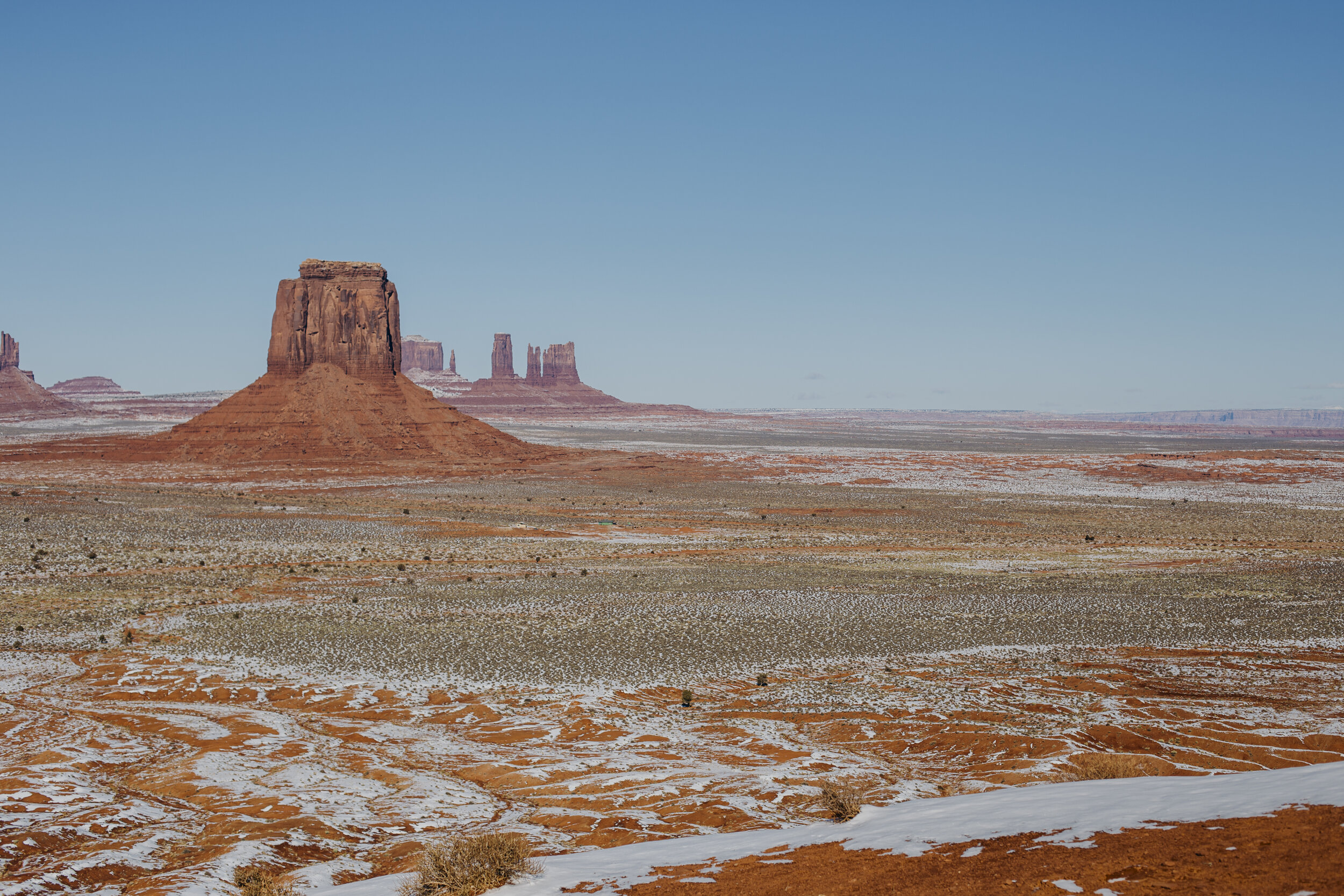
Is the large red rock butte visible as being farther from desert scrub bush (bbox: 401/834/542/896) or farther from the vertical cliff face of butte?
desert scrub bush (bbox: 401/834/542/896)

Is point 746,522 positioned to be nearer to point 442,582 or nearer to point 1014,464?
point 442,582

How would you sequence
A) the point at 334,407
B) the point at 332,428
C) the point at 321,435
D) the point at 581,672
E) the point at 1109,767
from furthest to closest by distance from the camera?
1. the point at 334,407
2. the point at 332,428
3. the point at 321,435
4. the point at 581,672
5. the point at 1109,767

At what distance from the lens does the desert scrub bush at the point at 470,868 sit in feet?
26.3

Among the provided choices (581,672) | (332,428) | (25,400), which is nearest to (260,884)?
(581,672)

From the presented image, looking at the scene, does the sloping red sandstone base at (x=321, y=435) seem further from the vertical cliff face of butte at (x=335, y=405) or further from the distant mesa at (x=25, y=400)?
the distant mesa at (x=25, y=400)

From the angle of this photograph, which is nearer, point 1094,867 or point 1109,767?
point 1094,867

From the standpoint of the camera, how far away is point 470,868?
8.18m

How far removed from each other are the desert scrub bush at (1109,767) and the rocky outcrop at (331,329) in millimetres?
82682

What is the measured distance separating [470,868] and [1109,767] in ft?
28.6

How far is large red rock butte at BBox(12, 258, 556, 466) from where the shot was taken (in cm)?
7850

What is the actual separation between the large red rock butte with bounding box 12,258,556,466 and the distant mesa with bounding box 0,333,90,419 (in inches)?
4571

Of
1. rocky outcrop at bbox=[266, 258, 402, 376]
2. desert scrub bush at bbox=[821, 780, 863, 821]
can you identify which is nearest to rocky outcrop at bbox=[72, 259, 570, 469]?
rocky outcrop at bbox=[266, 258, 402, 376]

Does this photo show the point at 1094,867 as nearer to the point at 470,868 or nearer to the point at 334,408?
the point at 470,868

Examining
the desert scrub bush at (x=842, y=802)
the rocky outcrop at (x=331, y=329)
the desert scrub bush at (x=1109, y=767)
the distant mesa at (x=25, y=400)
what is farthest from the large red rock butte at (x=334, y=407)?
the distant mesa at (x=25, y=400)
